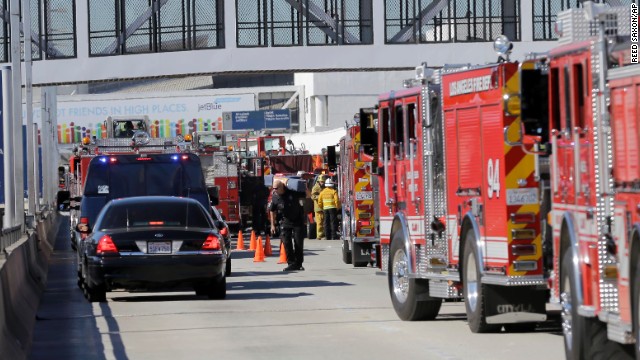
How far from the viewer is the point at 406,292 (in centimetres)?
2052

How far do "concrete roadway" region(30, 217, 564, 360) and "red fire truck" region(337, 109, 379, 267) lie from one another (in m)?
4.05

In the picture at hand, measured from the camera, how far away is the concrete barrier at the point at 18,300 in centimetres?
1584

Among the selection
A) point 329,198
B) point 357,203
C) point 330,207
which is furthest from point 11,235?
point 330,207

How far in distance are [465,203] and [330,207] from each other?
98.0 feet

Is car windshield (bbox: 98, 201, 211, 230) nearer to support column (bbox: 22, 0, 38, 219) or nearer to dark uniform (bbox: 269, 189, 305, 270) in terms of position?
dark uniform (bbox: 269, 189, 305, 270)

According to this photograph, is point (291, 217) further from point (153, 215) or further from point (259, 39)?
point (153, 215)

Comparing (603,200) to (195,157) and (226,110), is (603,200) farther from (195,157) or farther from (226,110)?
(226,110)

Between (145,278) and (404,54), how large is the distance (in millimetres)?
9256

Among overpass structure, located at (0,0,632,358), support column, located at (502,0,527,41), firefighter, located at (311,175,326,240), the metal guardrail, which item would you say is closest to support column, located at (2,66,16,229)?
the metal guardrail

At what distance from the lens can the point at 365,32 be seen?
31.7 m

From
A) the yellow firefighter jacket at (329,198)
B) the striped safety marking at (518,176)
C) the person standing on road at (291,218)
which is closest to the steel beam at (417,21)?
the person standing on road at (291,218)

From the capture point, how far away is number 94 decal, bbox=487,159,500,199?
1754 cm

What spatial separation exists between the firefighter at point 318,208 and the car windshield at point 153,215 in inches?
962

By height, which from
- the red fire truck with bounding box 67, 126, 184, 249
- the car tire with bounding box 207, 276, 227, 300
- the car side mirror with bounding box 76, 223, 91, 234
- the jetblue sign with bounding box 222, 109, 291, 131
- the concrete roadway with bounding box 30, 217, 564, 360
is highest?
the jetblue sign with bounding box 222, 109, 291, 131
